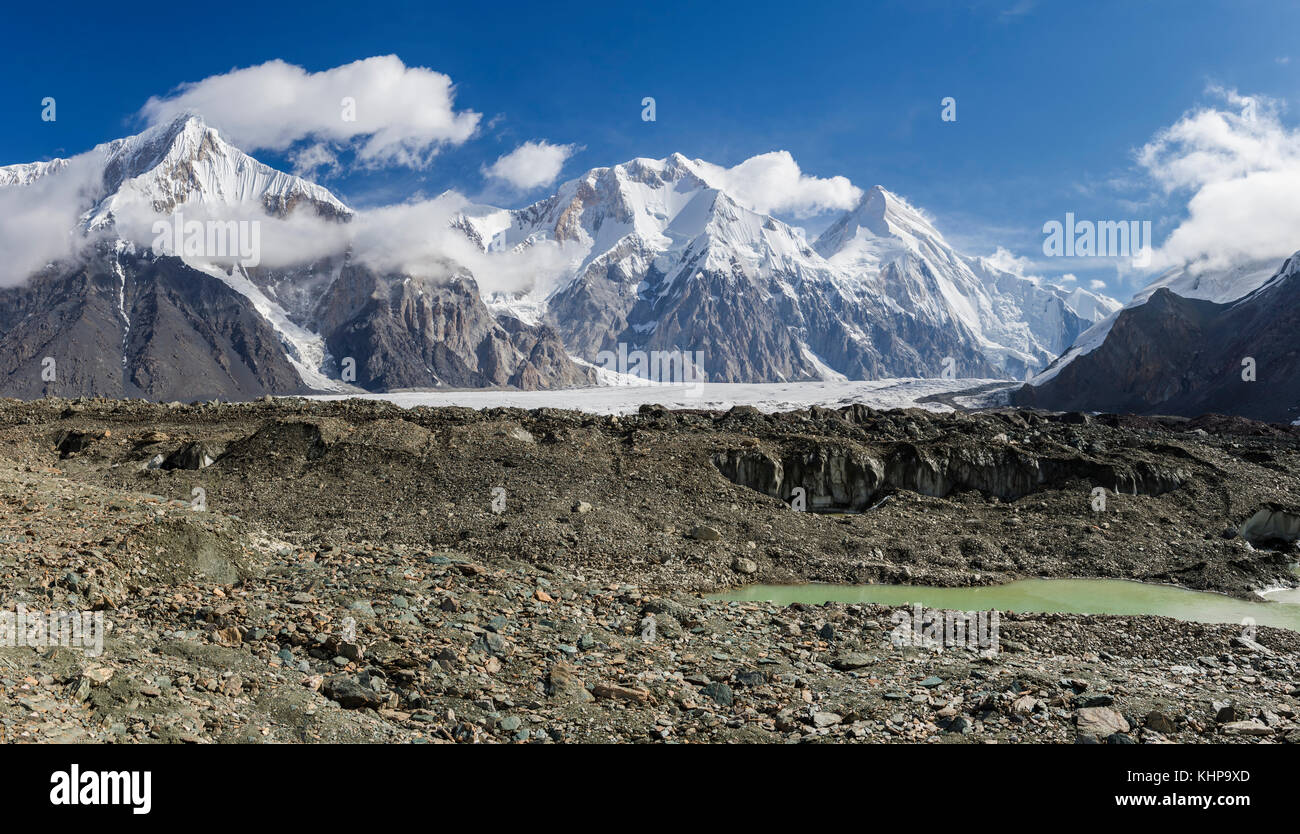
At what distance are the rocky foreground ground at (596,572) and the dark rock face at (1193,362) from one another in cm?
10893

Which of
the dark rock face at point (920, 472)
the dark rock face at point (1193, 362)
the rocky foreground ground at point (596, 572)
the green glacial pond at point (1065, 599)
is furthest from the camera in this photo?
the dark rock face at point (1193, 362)

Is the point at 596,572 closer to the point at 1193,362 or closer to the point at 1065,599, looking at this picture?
the point at 1065,599

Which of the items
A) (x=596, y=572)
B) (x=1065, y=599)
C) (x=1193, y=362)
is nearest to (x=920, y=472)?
(x=1065, y=599)

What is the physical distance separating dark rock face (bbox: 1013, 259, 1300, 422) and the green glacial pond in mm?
113028

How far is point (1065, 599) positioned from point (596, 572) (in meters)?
14.0

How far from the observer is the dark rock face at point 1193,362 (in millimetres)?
119875

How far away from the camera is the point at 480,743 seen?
9.16 m

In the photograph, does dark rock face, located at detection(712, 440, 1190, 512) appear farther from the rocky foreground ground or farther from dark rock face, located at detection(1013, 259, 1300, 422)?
dark rock face, located at detection(1013, 259, 1300, 422)

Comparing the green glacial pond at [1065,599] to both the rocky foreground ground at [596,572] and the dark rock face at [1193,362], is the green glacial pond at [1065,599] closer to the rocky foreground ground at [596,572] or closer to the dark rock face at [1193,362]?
the rocky foreground ground at [596,572]

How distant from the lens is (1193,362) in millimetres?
149875

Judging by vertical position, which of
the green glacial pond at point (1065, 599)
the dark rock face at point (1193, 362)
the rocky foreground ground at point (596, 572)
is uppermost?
the dark rock face at point (1193, 362)

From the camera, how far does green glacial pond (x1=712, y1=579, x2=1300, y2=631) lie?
2067cm

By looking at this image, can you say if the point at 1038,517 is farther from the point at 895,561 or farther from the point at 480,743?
the point at 480,743

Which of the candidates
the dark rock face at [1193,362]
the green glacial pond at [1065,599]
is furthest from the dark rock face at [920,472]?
the dark rock face at [1193,362]
